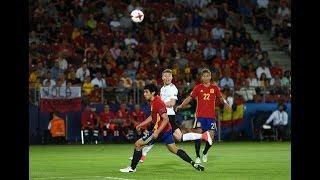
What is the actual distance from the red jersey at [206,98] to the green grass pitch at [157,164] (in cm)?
135

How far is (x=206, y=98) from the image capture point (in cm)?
Result: 1977

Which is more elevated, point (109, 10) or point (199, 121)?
point (109, 10)

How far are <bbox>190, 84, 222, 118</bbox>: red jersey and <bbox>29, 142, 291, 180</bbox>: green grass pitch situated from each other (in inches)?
53.0

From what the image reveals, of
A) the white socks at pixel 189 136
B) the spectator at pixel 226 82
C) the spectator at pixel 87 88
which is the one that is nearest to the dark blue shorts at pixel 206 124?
the white socks at pixel 189 136

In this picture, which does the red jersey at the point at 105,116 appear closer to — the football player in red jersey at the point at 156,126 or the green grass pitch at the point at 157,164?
the green grass pitch at the point at 157,164

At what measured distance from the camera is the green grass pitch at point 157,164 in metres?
15.6

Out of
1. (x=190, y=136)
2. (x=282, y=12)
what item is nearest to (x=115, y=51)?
(x=282, y=12)

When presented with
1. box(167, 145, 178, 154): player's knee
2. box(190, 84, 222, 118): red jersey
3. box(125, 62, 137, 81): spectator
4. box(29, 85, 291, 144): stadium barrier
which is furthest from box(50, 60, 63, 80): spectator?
box(167, 145, 178, 154): player's knee

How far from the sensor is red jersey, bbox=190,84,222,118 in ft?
64.8

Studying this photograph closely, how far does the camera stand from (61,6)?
118ft

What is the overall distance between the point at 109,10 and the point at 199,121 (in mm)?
18138

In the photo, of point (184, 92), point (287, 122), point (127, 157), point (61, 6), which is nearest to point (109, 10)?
point (61, 6)

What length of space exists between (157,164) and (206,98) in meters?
2.25
